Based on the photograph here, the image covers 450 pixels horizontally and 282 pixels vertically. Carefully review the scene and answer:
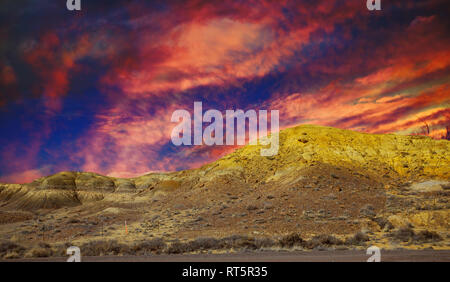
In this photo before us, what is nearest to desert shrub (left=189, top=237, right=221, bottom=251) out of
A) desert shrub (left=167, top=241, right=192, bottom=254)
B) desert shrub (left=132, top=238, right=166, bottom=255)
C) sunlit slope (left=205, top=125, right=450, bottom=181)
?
desert shrub (left=167, top=241, right=192, bottom=254)

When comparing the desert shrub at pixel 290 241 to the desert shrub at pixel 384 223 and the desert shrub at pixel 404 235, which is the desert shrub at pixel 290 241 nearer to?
the desert shrub at pixel 404 235

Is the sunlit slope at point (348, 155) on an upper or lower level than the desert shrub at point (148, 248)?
upper

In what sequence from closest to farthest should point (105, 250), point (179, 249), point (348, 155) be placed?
point (179, 249) < point (105, 250) < point (348, 155)

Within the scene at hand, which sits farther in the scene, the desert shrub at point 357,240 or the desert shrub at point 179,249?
the desert shrub at point 357,240

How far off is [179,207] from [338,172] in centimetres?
→ 2714

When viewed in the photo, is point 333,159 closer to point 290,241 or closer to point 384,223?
point 384,223

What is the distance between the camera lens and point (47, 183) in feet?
430

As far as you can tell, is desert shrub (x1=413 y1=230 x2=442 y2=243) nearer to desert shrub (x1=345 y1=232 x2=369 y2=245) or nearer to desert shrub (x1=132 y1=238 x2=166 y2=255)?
desert shrub (x1=345 y1=232 x2=369 y2=245)

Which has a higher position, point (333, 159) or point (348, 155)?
point (348, 155)

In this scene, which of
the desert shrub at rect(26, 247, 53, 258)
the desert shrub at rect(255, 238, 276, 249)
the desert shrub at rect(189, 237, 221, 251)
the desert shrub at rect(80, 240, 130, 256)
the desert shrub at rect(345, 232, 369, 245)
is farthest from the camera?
the desert shrub at rect(345, 232, 369, 245)

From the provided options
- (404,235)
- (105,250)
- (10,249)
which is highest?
(404,235)

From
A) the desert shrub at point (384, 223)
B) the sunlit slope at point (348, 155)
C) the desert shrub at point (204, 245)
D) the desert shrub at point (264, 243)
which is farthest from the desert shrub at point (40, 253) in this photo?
the sunlit slope at point (348, 155)

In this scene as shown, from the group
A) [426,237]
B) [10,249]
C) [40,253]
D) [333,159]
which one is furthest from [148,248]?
[333,159]
